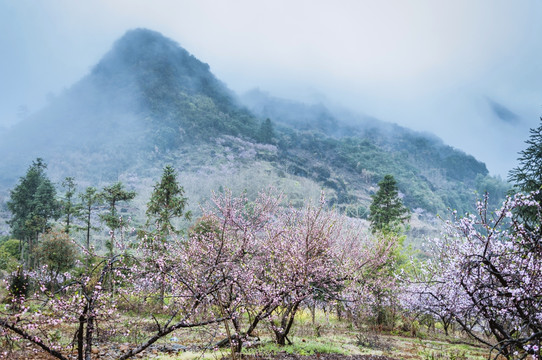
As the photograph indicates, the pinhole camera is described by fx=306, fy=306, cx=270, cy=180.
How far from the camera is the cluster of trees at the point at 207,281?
5355 mm

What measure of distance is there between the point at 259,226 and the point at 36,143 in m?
146

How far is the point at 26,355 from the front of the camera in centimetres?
878

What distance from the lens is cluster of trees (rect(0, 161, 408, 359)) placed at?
536 cm

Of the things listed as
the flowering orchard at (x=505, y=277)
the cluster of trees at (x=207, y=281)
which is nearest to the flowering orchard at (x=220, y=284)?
the cluster of trees at (x=207, y=281)

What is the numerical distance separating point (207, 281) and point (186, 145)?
11972cm

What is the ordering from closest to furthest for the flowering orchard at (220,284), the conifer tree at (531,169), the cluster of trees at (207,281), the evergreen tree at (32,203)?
the cluster of trees at (207,281) < the flowering orchard at (220,284) < the conifer tree at (531,169) < the evergreen tree at (32,203)

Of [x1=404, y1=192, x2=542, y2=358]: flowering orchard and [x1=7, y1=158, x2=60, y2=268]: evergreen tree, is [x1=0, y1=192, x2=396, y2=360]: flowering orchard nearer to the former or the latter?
[x1=404, y1=192, x2=542, y2=358]: flowering orchard

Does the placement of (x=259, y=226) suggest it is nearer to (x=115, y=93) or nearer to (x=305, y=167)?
(x=305, y=167)

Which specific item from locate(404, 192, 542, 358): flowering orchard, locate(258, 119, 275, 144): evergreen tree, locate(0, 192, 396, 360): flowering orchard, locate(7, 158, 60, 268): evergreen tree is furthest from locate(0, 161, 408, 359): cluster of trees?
locate(258, 119, 275, 144): evergreen tree

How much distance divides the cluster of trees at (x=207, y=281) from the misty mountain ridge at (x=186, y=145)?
7256 centimetres

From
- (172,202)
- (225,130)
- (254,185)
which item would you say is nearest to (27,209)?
(172,202)

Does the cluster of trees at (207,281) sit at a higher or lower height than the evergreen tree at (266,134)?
lower

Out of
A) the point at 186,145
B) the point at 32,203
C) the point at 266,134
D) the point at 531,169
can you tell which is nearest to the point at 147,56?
the point at 186,145

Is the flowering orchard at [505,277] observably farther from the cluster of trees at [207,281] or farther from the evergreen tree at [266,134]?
the evergreen tree at [266,134]
